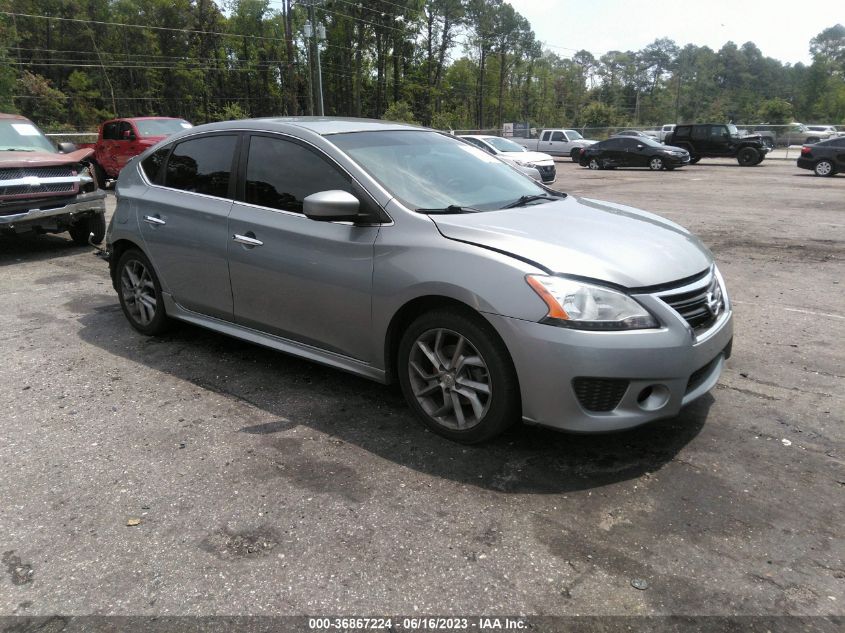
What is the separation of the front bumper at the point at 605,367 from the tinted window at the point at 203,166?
2454 mm

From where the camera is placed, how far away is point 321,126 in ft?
13.9

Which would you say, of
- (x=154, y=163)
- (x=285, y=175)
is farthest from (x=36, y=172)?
(x=285, y=175)

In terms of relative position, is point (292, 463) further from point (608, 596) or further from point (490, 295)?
point (608, 596)

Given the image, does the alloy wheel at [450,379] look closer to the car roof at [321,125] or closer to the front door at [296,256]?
the front door at [296,256]

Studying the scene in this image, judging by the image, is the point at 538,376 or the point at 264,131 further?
the point at 264,131

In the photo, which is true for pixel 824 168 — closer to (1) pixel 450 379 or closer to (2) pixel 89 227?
(2) pixel 89 227

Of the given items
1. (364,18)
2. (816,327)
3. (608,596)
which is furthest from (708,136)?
(364,18)

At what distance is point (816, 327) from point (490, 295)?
3.89 m

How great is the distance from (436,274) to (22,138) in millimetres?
9163

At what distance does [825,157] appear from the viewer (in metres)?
21.8

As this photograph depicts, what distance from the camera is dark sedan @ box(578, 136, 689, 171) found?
26125 mm

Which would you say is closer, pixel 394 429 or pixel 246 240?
pixel 394 429

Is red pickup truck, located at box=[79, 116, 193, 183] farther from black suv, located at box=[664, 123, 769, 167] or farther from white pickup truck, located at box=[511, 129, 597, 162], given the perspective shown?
white pickup truck, located at box=[511, 129, 597, 162]

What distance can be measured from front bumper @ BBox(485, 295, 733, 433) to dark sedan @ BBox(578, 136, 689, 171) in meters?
25.4
